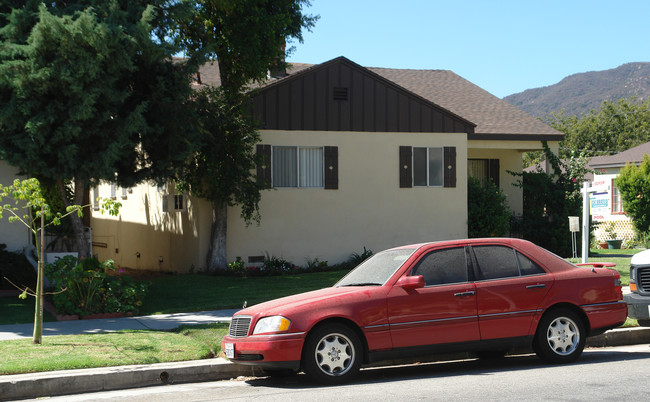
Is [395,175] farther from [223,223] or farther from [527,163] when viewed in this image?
[527,163]

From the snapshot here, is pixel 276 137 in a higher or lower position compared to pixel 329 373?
higher

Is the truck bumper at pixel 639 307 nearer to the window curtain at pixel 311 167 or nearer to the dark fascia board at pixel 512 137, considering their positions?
the window curtain at pixel 311 167

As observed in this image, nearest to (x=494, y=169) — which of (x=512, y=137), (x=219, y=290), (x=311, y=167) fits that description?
(x=512, y=137)

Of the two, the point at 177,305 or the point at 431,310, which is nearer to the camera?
the point at 431,310

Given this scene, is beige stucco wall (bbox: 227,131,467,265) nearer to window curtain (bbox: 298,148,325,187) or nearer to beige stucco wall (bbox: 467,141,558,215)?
window curtain (bbox: 298,148,325,187)

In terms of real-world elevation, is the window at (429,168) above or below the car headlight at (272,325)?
above

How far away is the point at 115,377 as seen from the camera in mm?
8406

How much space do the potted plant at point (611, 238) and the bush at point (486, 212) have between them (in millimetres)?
8892

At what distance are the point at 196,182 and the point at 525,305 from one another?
10.8 metres

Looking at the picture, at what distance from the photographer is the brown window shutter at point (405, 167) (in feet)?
67.9

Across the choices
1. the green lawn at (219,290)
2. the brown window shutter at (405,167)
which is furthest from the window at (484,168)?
the green lawn at (219,290)

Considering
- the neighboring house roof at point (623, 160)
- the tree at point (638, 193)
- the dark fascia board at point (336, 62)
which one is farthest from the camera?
the neighboring house roof at point (623, 160)

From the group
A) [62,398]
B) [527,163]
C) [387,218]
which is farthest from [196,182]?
[527,163]

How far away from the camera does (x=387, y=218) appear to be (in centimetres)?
2070
